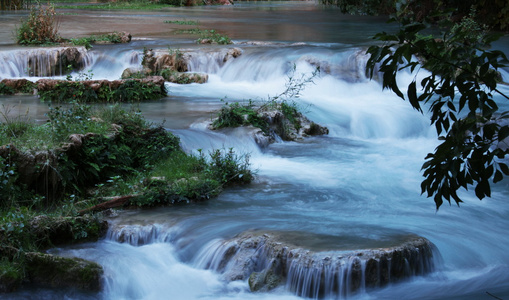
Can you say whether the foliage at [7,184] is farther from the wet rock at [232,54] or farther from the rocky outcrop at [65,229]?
the wet rock at [232,54]

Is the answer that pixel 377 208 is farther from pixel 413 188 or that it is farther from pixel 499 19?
pixel 499 19

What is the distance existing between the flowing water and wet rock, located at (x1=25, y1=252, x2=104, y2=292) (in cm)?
10

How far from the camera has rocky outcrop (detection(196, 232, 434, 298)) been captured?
5.45 meters

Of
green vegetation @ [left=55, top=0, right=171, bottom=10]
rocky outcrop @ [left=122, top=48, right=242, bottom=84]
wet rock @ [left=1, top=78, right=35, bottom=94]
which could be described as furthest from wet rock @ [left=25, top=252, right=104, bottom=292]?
green vegetation @ [left=55, top=0, right=171, bottom=10]

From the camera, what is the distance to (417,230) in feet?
21.5

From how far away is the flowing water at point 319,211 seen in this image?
575 centimetres

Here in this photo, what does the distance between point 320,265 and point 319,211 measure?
177 cm

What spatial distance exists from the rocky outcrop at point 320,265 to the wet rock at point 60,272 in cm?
117

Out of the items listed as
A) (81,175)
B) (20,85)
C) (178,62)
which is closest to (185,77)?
(178,62)

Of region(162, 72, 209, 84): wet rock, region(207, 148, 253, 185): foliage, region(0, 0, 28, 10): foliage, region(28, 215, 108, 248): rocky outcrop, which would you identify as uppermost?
region(0, 0, 28, 10): foliage

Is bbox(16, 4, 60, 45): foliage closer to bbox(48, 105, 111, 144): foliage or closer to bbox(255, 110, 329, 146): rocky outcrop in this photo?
bbox(255, 110, 329, 146): rocky outcrop

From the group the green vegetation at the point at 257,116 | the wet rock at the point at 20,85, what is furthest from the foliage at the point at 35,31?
the green vegetation at the point at 257,116

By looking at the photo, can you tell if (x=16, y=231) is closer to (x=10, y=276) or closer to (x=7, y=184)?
(x=10, y=276)

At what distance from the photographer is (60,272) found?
5660 mm
